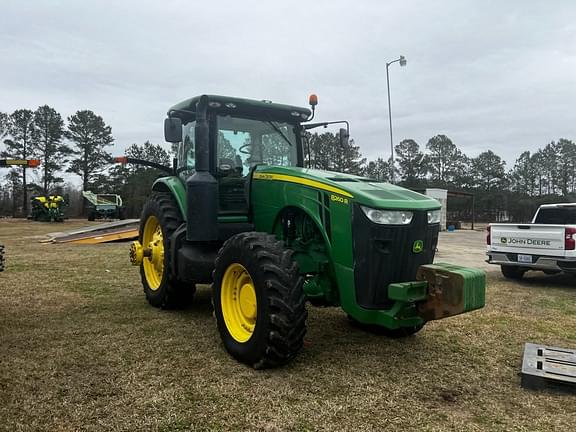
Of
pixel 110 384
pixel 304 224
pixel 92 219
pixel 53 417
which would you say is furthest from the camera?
pixel 92 219

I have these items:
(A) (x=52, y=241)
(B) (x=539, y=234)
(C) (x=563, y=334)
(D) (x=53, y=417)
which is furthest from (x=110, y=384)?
(A) (x=52, y=241)

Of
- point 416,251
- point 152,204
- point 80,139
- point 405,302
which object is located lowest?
point 405,302

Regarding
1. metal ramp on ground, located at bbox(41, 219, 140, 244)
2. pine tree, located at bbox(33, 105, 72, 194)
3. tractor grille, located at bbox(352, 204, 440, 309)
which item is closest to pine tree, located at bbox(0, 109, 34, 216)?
pine tree, located at bbox(33, 105, 72, 194)

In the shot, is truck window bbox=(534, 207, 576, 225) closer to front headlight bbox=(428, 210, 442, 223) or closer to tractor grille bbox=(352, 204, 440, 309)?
front headlight bbox=(428, 210, 442, 223)

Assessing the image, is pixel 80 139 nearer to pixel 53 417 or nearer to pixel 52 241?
pixel 52 241

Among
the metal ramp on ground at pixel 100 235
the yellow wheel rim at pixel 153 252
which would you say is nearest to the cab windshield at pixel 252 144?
the yellow wheel rim at pixel 153 252

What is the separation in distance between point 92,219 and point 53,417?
108 ft

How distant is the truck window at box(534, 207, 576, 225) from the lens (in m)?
9.32

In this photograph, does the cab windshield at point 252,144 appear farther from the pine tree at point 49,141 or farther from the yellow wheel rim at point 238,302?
the pine tree at point 49,141

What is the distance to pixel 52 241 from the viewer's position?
15.0 metres

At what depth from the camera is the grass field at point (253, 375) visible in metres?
2.98

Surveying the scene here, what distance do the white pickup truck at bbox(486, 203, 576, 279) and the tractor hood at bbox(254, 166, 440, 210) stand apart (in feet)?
17.0

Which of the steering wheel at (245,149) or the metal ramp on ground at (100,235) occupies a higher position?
the steering wheel at (245,149)

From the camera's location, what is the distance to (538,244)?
8.40 m
